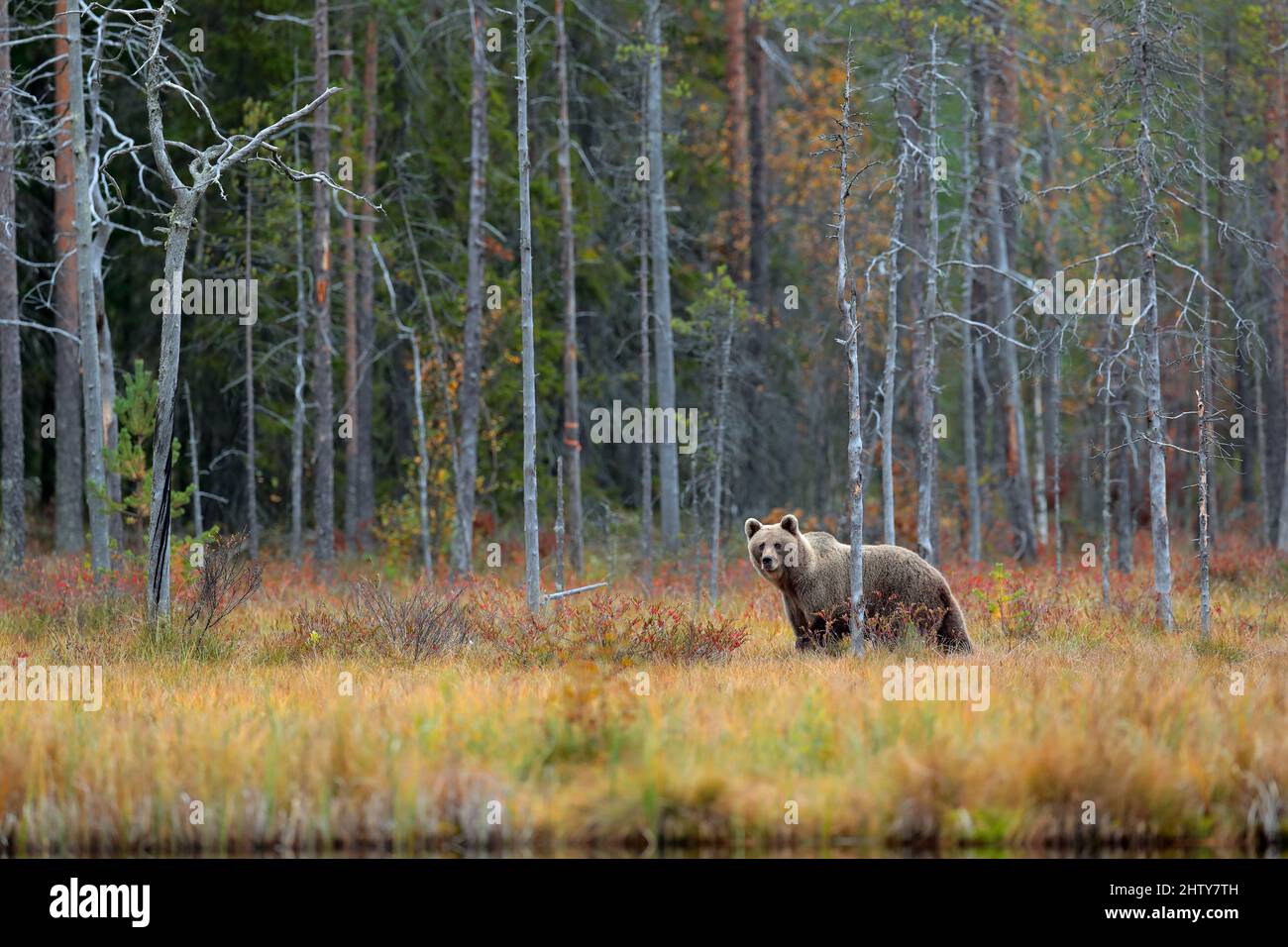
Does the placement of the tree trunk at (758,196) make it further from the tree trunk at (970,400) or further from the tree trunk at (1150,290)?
the tree trunk at (1150,290)

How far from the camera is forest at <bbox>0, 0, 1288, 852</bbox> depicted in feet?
27.2

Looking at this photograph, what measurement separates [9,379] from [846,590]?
14.6 metres

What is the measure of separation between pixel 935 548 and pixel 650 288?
971 cm

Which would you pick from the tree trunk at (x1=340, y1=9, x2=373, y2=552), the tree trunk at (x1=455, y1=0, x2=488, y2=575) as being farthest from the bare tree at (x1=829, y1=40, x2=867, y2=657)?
the tree trunk at (x1=340, y1=9, x2=373, y2=552)

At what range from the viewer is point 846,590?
514 inches

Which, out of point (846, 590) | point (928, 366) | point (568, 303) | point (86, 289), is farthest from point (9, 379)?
point (846, 590)

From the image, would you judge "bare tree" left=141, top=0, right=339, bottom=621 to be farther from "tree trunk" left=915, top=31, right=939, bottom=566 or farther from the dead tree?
"tree trunk" left=915, top=31, right=939, bottom=566

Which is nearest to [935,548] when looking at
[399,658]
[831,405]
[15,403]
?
[831,405]

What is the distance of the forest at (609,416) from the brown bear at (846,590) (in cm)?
34

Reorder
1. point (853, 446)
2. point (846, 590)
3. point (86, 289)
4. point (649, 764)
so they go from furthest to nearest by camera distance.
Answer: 1. point (86, 289)
2. point (846, 590)
3. point (853, 446)
4. point (649, 764)

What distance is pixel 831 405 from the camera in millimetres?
31375

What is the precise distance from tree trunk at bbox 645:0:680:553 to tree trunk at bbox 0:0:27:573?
1030cm

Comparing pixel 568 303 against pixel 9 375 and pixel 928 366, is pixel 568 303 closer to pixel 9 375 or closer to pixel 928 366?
pixel 928 366

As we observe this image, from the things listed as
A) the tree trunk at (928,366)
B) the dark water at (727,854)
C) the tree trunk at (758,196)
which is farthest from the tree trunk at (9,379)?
the tree trunk at (758,196)
